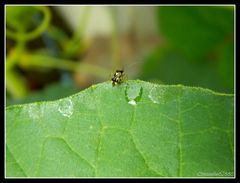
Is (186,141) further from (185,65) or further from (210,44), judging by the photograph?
(185,65)

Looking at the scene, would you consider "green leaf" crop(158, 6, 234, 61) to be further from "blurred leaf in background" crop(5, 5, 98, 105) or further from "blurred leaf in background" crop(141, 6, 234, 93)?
"blurred leaf in background" crop(5, 5, 98, 105)

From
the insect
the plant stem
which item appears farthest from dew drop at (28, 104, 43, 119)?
the plant stem

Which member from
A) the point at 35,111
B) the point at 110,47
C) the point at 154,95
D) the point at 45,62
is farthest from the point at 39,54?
the point at 154,95

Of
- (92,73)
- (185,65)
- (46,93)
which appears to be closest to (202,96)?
(46,93)

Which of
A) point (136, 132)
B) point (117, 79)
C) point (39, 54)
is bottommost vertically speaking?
point (136, 132)

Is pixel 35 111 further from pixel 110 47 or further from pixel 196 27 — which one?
pixel 110 47
